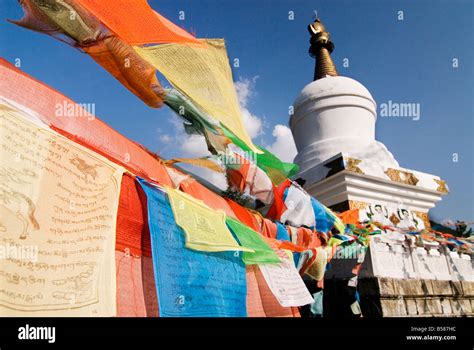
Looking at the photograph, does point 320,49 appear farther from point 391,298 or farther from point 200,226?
point 200,226

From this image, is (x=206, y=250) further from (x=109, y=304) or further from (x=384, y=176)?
(x=384, y=176)

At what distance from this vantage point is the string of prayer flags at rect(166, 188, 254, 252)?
1.35 meters

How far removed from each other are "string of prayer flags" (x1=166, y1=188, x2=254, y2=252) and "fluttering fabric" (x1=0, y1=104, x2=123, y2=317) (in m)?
0.26

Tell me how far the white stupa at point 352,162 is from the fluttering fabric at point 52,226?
3.47 metres

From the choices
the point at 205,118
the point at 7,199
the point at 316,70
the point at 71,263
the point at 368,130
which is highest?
the point at 316,70

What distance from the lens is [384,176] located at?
4.57 meters

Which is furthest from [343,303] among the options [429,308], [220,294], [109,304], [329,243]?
[109,304]

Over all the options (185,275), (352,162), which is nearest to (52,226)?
(185,275)

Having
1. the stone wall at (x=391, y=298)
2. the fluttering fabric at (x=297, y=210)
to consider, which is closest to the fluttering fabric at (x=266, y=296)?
the fluttering fabric at (x=297, y=210)

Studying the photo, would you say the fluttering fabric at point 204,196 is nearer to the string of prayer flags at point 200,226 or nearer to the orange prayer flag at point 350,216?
the string of prayer flags at point 200,226

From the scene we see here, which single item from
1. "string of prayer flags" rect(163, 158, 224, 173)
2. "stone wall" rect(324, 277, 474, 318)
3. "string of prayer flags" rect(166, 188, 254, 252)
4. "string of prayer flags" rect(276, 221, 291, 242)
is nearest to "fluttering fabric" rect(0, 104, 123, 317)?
"string of prayer flags" rect(166, 188, 254, 252)

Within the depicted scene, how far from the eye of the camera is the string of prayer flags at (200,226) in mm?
1349

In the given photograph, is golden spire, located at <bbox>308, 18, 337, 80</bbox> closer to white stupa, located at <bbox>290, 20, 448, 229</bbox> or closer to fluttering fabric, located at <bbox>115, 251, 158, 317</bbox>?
white stupa, located at <bbox>290, 20, 448, 229</bbox>

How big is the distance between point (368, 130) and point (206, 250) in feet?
19.3
